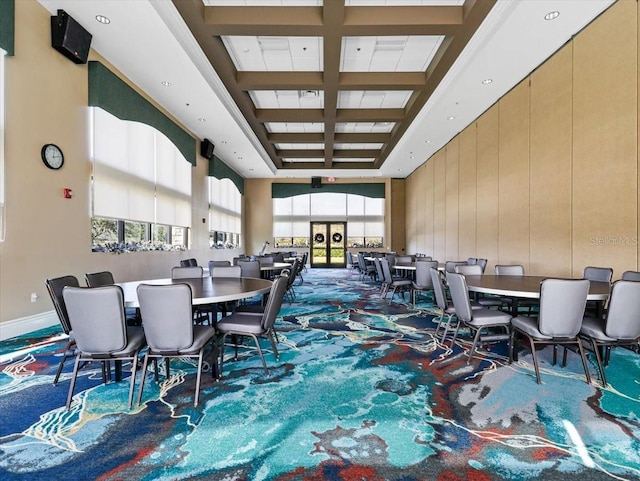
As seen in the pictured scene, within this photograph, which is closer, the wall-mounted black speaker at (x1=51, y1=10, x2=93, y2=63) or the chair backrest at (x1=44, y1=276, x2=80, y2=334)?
the chair backrest at (x1=44, y1=276, x2=80, y2=334)

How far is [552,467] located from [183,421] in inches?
87.3

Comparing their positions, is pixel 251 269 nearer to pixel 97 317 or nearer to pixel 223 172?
pixel 97 317

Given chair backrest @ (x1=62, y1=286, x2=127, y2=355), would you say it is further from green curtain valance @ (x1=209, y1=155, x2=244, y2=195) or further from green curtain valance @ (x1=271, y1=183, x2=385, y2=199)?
green curtain valance @ (x1=271, y1=183, x2=385, y2=199)

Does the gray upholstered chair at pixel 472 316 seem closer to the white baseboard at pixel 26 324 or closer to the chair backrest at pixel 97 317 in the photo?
the chair backrest at pixel 97 317

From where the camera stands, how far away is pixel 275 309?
2.99 m

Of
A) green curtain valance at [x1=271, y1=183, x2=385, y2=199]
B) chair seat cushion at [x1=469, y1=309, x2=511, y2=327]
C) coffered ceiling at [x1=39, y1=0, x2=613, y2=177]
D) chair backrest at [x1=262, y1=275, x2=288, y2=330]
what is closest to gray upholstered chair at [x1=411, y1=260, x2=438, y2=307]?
chair seat cushion at [x1=469, y1=309, x2=511, y2=327]

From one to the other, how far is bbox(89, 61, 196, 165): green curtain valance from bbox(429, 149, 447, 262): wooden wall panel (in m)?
8.01

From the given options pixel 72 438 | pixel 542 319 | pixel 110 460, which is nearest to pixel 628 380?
pixel 542 319

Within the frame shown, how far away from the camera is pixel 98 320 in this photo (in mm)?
2168

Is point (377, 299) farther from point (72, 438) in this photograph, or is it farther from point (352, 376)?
point (72, 438)

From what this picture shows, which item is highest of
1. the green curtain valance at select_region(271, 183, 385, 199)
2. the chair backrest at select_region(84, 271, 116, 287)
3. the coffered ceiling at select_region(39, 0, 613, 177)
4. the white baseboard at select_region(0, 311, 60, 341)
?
the coffered ceiling at select_region(39, 0, 613, 177)

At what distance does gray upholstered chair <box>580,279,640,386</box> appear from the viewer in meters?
2.54

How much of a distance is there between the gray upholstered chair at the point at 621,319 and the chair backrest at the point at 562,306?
0.69 ft

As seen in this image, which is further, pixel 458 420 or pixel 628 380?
pixel 628 380
